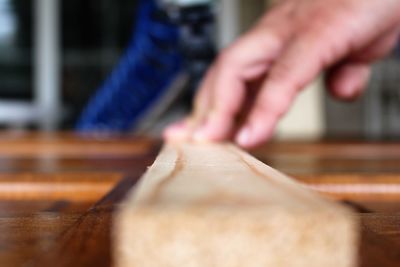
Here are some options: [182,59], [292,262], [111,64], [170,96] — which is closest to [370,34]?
[292,262]

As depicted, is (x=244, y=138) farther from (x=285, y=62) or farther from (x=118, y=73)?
(x=118, y=73)

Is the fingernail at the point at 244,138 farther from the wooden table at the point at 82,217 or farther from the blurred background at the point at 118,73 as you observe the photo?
the blurred background at the point at 118,73

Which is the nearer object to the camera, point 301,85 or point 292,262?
point 292,262

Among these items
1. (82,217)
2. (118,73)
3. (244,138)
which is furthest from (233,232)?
(118,73)

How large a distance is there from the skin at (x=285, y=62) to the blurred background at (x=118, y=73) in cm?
222

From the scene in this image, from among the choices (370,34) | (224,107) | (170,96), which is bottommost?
(170,96)

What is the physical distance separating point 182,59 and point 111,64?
0.98m

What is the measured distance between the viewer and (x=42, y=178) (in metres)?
0.42

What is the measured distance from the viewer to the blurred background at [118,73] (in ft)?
10.8

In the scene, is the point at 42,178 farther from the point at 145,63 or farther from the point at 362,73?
the point at 145,63

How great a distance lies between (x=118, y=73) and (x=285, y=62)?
325 cm

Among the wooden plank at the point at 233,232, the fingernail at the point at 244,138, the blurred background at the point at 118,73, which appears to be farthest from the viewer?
the blurred background at the point at 118,73

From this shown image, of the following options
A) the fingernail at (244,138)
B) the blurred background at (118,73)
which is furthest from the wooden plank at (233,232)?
the blurred background at (118,73)

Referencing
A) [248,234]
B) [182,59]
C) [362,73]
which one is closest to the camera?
[248,234]
